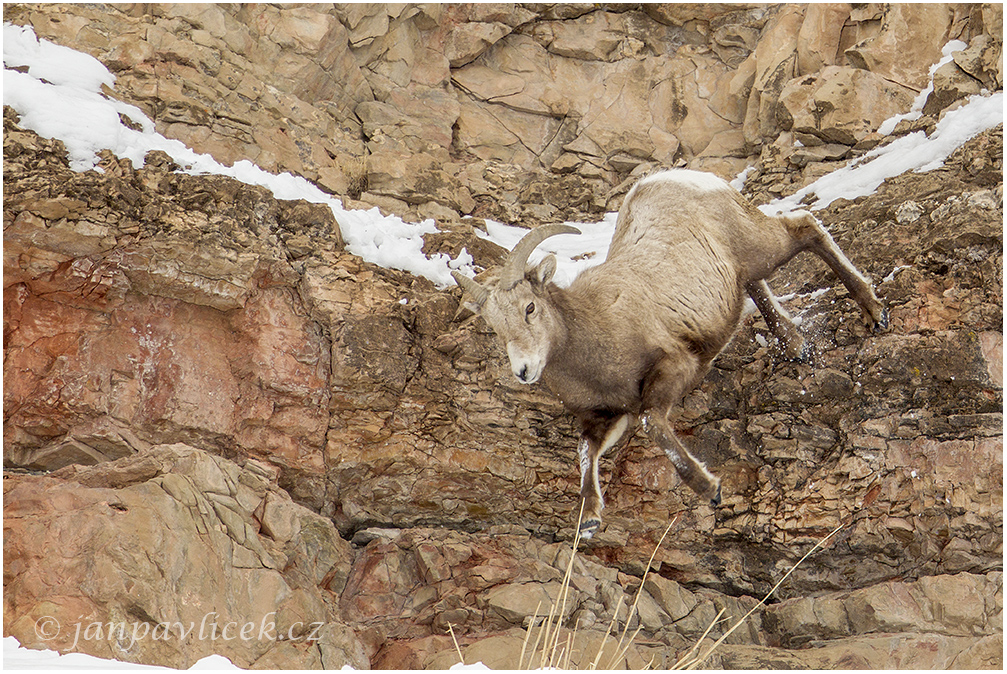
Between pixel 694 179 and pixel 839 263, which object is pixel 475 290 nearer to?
pixel 694 179

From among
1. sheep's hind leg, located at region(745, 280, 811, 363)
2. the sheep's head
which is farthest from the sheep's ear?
sheep's hind leg, located at region(745, 280, 811, 363)

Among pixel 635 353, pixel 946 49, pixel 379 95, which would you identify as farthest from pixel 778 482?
pixel 379 95

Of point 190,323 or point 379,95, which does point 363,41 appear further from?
point 190,323

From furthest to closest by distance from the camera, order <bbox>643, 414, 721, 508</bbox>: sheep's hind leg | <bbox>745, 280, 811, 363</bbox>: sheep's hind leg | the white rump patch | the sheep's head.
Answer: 1. the white rump patch
2. <bbox>745, 280, 811, 363</bbox>: sheep's hind leg
3. the sheep's head
4. <bbox>643, 414, 721, 508</bbox>: sheep's hind leg

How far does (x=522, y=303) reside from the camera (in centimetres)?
612

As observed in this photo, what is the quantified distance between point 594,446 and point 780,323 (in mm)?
1947

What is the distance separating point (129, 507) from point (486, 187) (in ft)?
19.1

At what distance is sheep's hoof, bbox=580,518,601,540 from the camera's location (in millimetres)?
6168

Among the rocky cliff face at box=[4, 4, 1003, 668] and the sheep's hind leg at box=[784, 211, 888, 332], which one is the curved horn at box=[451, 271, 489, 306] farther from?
the sheep's hind leg at box=[784, 211, 888, 332]

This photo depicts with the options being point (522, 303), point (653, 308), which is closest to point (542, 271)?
point (522, 303)

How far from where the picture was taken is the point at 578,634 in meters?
6.17

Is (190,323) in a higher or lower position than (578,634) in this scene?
higher

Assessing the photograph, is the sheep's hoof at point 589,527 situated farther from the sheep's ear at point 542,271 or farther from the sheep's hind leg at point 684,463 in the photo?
the sheep's ear at point 542,271

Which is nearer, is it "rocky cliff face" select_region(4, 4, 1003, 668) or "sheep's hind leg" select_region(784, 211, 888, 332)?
"rocky cliff face" select_region(4, 4, 1003, 668)
